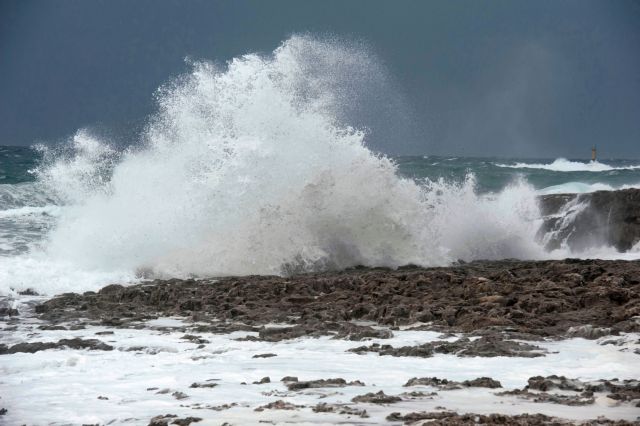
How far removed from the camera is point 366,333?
869 centimetres

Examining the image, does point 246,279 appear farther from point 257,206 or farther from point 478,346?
point 478,346

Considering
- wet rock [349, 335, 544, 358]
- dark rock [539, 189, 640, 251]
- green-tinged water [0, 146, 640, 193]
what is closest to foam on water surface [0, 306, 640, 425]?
wet rock [349, 335, 544, 358]

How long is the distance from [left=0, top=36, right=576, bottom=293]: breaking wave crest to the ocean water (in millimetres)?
27

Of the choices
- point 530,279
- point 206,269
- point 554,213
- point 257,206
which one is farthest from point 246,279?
point 554,213

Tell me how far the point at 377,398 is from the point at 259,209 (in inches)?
420

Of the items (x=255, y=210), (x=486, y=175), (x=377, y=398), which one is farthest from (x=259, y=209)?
(x=486, y=175)

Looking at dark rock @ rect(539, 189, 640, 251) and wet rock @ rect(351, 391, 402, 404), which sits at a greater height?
dark rock @ rect(539, 189, 640, 251)

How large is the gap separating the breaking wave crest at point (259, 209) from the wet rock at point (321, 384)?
28.0ft

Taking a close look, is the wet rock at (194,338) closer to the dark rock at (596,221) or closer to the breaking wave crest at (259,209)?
the breaking wave crest at (259,209)

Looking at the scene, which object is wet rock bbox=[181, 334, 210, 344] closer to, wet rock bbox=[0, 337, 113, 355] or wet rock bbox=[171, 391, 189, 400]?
wet rock bbox=[0, 337, 113, 355]

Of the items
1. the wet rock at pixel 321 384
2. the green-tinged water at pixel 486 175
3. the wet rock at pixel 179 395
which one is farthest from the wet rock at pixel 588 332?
the green-tinged water at pixel 486 175

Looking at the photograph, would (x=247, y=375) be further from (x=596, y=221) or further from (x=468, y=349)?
(x=596, y=221)

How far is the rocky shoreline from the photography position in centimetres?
550

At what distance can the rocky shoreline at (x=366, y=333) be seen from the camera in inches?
217
